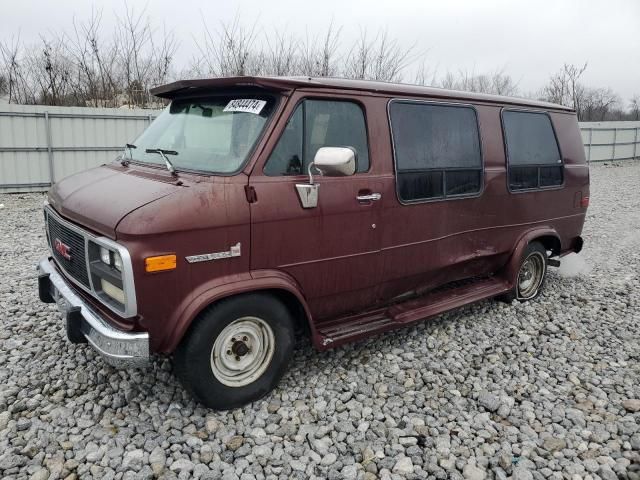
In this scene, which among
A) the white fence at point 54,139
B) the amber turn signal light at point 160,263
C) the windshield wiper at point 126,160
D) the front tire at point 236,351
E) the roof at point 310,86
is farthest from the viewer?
the white fence at point 54,139

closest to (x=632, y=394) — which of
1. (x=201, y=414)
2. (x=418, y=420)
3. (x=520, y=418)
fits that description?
(x=520, y=418)

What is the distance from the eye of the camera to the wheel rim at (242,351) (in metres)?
3.34

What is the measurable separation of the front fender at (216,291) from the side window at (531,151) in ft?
9.62

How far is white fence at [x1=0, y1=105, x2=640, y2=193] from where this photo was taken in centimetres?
1198

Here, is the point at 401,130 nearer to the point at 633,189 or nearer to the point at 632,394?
the point at 632,394

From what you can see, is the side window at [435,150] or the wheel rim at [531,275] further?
the wheel rim at [531,275]

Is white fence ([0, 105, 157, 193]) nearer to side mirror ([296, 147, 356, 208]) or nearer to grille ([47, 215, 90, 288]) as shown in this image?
grille ([47, 215, 90, 288])

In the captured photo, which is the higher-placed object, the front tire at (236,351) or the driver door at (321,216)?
the driver door at (321,216)

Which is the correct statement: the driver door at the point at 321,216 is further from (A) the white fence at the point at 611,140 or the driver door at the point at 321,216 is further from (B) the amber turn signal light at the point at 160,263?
(A) the white fence at the point at 611,140

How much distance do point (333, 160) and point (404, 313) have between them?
5.42ft

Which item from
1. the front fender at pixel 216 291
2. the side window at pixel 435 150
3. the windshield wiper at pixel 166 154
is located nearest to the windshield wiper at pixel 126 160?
the windshield wiper at pixel 166 154

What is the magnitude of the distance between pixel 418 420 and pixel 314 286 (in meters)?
1.16

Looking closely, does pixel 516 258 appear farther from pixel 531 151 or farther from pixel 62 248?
pixel 62 248

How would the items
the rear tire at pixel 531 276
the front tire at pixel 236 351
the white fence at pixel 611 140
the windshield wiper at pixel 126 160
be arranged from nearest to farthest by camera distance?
1. the front tire at pixel 236 351
2. the windshield wiper at pixel 126 160
3. the rear tire at pixel 531 276
4. the white fence at pixel 611 140
